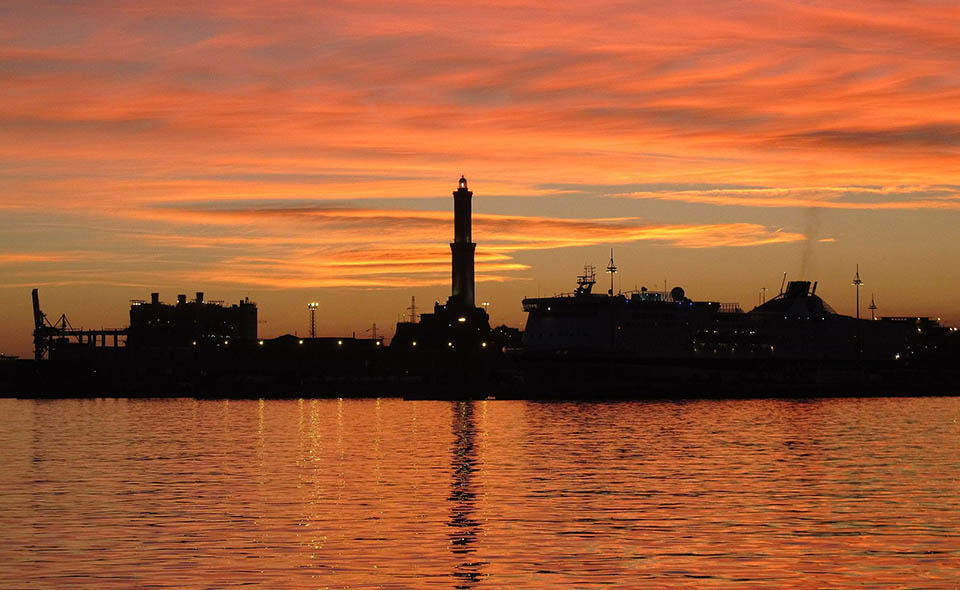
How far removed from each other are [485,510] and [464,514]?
1.69 metres

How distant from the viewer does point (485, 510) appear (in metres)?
52.6

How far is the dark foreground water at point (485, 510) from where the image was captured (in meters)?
37.9

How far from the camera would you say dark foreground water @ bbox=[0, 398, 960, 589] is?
3791cm

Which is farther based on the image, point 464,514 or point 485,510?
point 485,510

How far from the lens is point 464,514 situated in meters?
51.1

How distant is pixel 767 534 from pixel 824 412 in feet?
363

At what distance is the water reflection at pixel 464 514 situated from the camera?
37875 mm

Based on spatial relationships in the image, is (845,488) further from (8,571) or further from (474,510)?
(8,571)

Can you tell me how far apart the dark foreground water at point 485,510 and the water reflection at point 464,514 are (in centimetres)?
14

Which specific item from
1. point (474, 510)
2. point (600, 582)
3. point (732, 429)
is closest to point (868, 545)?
point (600, 582)

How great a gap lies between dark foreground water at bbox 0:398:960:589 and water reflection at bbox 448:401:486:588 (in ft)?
0.47

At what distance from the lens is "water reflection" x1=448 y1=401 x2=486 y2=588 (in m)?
37.9

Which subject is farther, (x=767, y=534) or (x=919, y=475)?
(x=919, y=475)

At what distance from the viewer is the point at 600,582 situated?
119 ft
